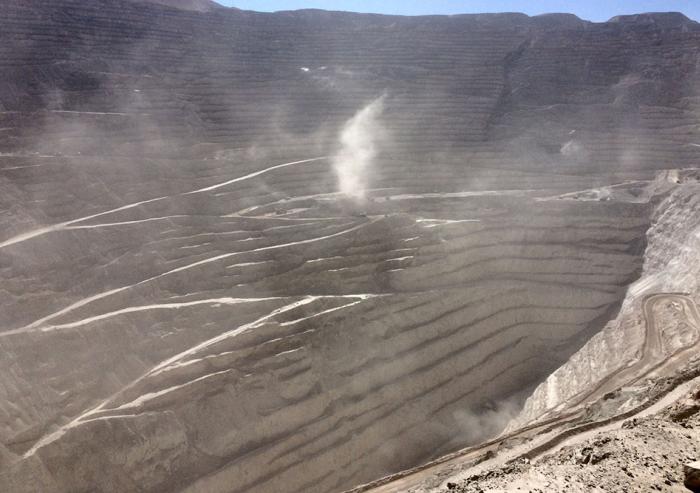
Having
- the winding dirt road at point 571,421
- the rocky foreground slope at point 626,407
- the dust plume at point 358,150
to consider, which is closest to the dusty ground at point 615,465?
the rocky foreground slope at point 626,407

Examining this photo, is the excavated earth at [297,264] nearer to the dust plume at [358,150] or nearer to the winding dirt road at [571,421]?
the winding dirt road at [571,421]

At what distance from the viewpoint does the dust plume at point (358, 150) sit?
67.9 ft

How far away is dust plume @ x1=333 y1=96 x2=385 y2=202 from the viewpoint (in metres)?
20.7

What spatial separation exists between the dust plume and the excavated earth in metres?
0.45

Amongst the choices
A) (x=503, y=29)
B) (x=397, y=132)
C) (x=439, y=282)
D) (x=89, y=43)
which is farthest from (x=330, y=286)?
(x=503, y=29)

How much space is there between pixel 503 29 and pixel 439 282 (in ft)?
89.7

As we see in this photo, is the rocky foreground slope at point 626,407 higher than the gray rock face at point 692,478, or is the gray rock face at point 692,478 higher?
the gray rock face at point 692,478

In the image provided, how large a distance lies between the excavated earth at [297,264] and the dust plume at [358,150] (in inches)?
17.9

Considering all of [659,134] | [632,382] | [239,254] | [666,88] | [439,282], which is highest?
[666,88]

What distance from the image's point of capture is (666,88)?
94.4 feet

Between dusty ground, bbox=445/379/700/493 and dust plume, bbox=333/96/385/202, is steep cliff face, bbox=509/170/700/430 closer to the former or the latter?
dusty ground, bbox=445/379/700/493

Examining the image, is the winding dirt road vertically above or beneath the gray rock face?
beneath

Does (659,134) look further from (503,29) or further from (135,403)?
(135,403)

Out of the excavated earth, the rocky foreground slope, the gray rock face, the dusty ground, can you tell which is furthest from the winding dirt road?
the gray rock face
